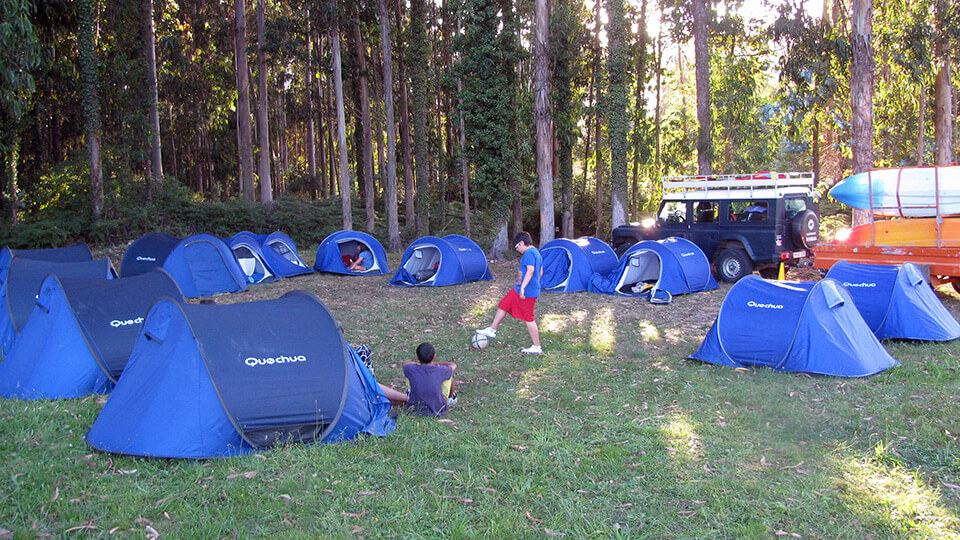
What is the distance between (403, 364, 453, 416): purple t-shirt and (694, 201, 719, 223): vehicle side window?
10047 mm

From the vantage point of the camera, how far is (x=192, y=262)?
46.9 ft

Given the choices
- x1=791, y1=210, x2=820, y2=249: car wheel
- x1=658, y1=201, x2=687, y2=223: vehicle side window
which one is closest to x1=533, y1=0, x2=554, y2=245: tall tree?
x1=658, y1=201, x2=687, y2=223: vehicle side window

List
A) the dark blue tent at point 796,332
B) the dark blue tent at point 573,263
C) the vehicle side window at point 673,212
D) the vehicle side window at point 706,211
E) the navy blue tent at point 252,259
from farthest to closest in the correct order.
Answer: the navy blue tent at point 252,259 < the vehicle side window at point 673,212 < the vehicle side window at point 706,211 < the dark blue tent at point 573,263 < the dark blue tent at point 796,332

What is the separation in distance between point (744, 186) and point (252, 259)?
38.5ft

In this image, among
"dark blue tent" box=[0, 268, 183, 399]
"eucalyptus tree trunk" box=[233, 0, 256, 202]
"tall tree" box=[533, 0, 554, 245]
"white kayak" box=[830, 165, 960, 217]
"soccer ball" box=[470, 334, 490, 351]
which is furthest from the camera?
"eucalyptus tree trunk" box=[233, 0, 256, 202]

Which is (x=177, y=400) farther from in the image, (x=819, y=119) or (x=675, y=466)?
(x=819, y=119)

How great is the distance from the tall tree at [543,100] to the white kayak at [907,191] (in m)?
7.53

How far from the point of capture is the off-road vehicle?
43.2 ft

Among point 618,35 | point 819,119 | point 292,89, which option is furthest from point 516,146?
point 292,89

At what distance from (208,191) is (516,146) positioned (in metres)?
28.5

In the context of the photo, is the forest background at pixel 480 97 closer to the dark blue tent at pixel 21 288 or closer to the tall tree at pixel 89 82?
the tall tree at pixel 89 82

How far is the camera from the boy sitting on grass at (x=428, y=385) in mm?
5906

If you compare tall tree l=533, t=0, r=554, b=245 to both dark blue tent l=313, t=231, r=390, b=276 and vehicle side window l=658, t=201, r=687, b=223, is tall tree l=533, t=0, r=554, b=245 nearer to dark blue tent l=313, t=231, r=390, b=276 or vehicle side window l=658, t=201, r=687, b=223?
vehicle side window l=658, t=201, r=687, b=223

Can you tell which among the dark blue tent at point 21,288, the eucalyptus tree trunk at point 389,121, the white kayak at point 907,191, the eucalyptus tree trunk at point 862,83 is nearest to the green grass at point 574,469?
the dark blue tent at point 21,288
